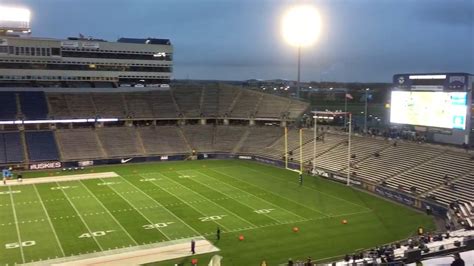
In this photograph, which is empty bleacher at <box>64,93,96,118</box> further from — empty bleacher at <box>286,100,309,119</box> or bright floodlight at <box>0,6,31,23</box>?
empty bleacher at <box>286,100,309,119</box>

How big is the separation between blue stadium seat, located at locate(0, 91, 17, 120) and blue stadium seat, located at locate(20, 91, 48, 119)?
3.19 ft

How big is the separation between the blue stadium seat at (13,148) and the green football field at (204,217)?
9791 millimetres

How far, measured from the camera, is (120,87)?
211ft

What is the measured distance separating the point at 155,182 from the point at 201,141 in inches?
734

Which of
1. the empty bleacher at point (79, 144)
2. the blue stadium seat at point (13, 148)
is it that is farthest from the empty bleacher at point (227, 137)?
the blue stadium seat at point (13, 148)

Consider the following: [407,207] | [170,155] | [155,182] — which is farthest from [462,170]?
[170,155]

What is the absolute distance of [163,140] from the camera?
58.0 metres

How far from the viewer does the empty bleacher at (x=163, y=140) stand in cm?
5559

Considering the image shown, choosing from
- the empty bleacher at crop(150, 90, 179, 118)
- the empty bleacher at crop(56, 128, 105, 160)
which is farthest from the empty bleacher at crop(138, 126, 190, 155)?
the empty bleacher at crop(56, 128, 105, 160)

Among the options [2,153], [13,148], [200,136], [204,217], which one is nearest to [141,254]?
[204,217]

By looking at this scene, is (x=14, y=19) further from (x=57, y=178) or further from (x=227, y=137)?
(x=227, y=137)

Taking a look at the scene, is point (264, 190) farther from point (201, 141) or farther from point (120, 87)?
point (120, 87)

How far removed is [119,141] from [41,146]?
28.8ft

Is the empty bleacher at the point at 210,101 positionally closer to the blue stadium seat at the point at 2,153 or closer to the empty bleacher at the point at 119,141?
the empty bleacher at the point at 119,141
